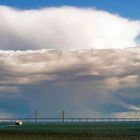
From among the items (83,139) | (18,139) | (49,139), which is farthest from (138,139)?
(18,139)

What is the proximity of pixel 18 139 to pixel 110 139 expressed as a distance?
22278mm

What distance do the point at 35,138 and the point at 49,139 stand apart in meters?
5.33

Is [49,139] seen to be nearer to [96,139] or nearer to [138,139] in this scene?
[96,139]

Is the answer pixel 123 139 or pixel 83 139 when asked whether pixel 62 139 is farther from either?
pixel 123 139

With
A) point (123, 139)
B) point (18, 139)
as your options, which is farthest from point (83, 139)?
point (18, 139)

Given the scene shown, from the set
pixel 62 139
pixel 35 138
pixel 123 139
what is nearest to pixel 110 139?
pixel 123 139

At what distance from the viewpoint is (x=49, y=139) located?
105188 millimetres

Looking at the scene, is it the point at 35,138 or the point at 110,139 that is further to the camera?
the point at 35,138

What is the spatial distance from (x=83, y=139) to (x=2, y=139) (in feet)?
64.1

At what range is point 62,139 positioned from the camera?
340 feet

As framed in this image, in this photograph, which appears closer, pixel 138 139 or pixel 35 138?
pixel 138 139

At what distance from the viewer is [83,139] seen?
101938mm

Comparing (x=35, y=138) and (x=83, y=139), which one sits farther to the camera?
(x=35, y=138)

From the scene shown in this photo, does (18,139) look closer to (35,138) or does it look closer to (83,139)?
(35,138)
